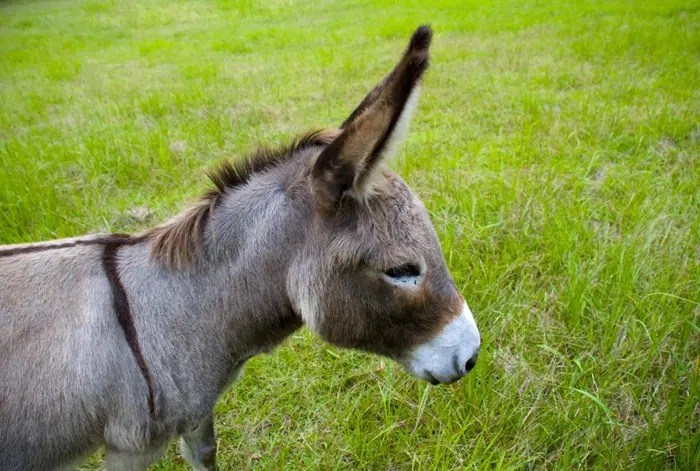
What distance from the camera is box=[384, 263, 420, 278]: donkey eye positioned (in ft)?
5.05

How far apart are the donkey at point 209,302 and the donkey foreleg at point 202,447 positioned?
15.6 inches

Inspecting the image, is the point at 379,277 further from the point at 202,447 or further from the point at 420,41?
the point at 202,447

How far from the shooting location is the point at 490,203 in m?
3.63

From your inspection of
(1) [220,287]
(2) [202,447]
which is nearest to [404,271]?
(1) [220,287]

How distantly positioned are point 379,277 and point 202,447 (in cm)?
136

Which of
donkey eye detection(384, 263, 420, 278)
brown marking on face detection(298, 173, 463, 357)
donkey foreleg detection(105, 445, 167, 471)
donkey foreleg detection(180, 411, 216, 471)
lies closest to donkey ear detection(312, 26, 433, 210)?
brown marking on face detection(298, 173, 463, 357)

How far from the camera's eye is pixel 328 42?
10797 mm

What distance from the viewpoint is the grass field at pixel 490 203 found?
7.31 ft

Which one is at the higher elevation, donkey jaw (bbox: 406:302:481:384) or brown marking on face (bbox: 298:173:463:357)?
brown marking on face (bbox: 298:173:463:357)

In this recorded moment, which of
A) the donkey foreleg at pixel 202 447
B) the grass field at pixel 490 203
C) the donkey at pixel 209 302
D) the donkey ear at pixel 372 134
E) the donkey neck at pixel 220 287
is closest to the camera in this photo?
the donkey ear at pixel 372 134

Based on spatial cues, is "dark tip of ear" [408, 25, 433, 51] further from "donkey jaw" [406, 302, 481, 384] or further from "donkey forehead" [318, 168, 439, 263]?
"donkey jaw" [406, 302, 481, 384]

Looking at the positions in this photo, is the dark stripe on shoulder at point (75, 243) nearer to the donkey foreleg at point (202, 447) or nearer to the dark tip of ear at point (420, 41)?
the donkey foreleg at point (202, 447)

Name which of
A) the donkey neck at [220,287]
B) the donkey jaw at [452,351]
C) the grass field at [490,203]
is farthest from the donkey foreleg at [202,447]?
the donkey jaw at [452,351]

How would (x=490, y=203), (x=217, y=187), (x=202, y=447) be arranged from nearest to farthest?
(x=217, y=187)
(x=202, y=447)
(x=490, y=203)
